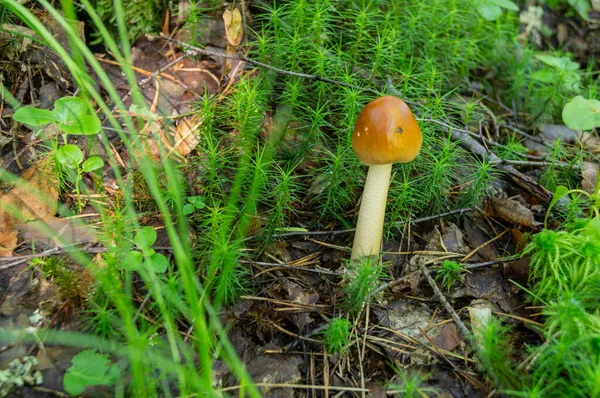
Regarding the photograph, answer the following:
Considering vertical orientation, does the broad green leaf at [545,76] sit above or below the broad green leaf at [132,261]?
below

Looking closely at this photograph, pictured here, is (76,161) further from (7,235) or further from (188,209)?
(188,209)

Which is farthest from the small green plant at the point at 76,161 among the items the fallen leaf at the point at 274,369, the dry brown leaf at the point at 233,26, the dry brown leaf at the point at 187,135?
the fallen leaf at the point at 274,369

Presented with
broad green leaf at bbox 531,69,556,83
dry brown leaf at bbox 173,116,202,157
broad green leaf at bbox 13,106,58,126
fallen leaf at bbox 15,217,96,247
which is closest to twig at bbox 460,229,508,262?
broad green leaf at bbox 531,69,556,83

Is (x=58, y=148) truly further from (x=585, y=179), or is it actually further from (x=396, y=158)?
(x=585, y=179)

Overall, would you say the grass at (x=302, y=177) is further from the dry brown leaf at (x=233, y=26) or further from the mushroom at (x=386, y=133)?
the mushroom at (x=386, y=133)

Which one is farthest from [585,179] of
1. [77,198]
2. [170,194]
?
[77,198]

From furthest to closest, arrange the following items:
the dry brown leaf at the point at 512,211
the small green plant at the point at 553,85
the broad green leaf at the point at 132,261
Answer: the small green plant at the point at 553,85 → the dry brown leaf at the point at 512,211 → the broad green leaf at the point at 132,261

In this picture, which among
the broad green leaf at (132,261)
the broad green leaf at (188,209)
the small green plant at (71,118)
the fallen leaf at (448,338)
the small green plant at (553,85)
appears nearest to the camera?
the broad green leaf at (132,261)
